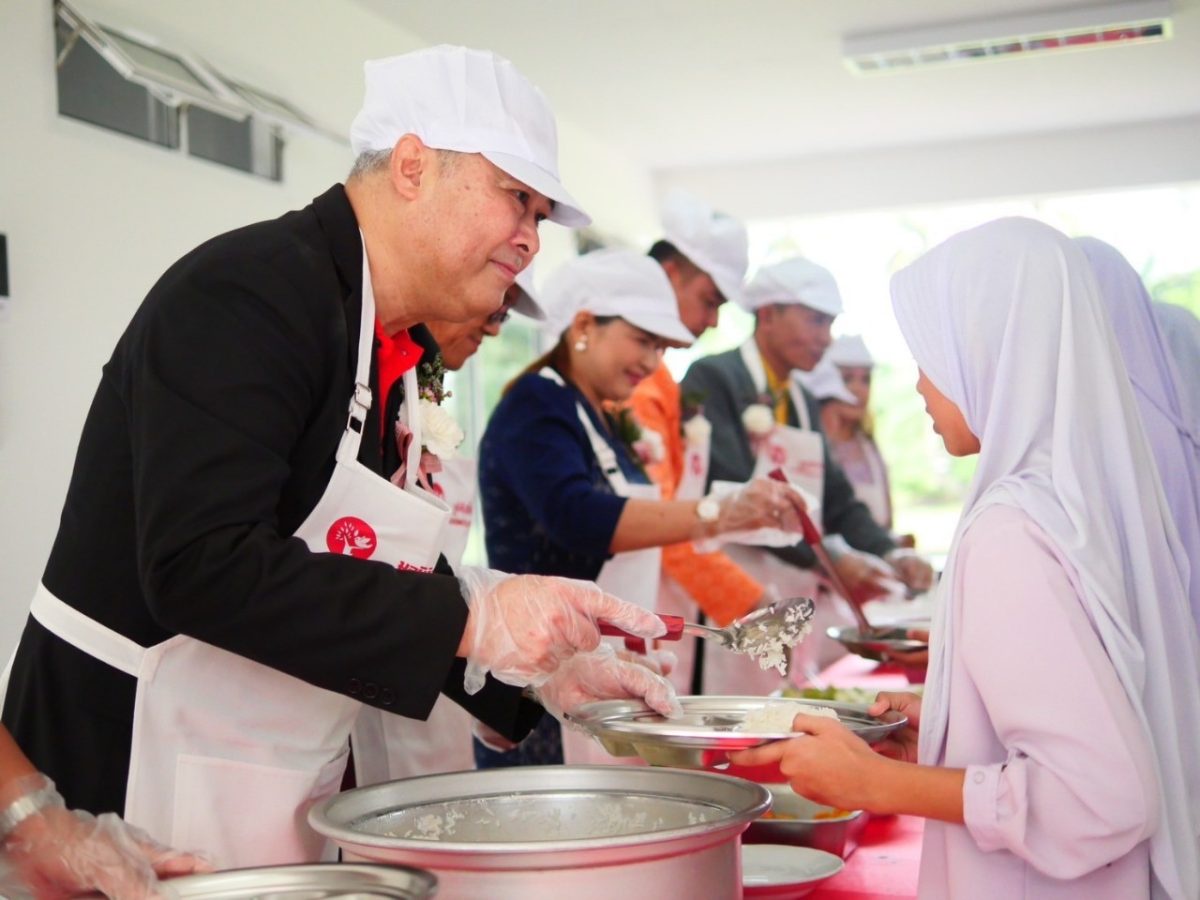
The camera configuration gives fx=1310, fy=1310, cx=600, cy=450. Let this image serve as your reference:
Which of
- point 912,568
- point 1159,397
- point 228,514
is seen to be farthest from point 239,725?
point 912,568

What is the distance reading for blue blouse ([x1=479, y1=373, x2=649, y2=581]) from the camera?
2895mm

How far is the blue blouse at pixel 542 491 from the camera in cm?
289

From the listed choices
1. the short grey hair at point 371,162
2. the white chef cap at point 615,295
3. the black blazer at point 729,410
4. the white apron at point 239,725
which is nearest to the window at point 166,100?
the white chef cap at point 615,295

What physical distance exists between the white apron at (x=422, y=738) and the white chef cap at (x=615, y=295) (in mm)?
757

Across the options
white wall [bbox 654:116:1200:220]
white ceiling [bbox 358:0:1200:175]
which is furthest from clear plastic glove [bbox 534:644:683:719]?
white wall [bbox 654:116:1200:220]

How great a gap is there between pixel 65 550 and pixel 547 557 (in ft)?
5.02

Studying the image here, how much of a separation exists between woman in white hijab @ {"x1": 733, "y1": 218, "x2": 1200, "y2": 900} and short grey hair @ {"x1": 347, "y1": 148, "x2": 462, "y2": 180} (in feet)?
2.02

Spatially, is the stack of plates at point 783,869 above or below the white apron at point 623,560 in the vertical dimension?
below

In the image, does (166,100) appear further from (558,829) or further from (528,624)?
(558,829)

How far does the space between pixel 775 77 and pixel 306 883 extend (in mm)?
5517

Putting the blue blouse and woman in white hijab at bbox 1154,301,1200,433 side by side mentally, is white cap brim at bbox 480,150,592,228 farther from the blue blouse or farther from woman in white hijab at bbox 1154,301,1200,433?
the blue blouse

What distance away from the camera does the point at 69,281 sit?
3.48 meters

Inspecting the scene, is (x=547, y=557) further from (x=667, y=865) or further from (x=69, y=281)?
(x=667, y=865)

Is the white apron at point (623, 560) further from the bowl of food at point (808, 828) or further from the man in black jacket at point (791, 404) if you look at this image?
the bowl of food at point (808, 828)
